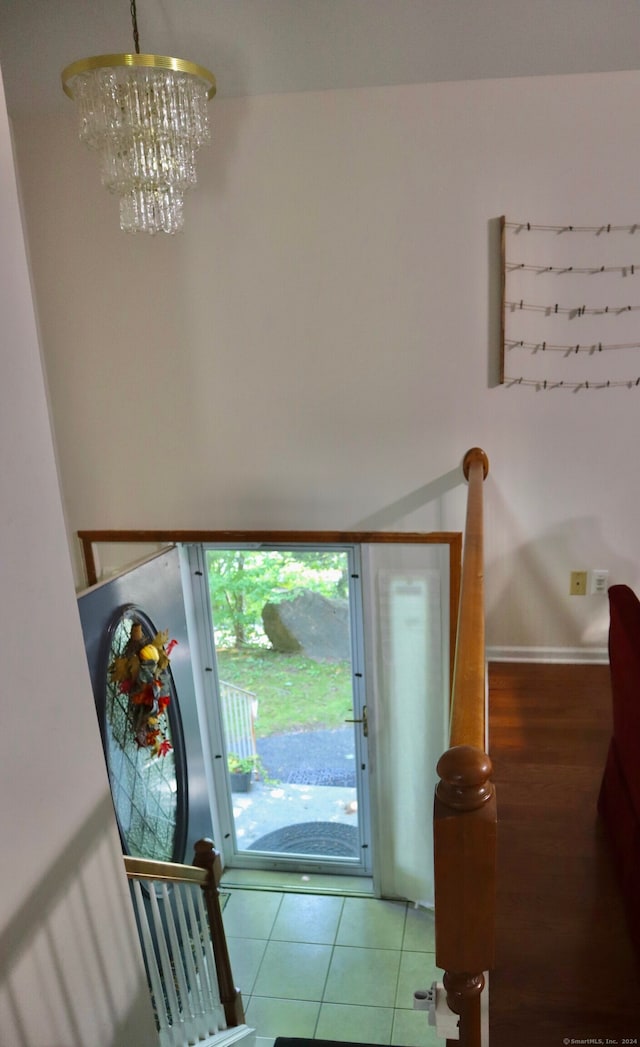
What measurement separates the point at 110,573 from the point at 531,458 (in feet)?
6.75

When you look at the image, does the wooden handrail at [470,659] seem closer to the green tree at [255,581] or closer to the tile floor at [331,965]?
the green tree at [255,581]

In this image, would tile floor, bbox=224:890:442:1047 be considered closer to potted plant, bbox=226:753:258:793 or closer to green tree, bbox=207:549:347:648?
potted plant, bbox=226:753:258:793

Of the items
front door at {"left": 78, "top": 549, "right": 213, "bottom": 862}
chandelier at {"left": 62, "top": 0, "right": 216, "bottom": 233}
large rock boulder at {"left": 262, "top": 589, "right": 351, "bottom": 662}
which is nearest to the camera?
chandelier at {"left": 62, "top": 0, "right": 216, "bottom": 233}

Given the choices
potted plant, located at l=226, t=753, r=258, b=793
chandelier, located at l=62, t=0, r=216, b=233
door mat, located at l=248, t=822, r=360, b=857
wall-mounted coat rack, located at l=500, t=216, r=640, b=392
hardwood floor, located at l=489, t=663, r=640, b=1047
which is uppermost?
chandelier, located at l=62, t=0, r=216, b=233

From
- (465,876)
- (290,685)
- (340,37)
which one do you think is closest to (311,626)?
(290,685)

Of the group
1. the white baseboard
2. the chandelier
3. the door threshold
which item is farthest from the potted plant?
the chandelier

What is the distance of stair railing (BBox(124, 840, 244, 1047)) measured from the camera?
106 inches

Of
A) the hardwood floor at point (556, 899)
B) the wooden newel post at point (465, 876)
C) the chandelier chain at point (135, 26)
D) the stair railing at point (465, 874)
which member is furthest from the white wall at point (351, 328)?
the wooden newel post at point (465, 876)

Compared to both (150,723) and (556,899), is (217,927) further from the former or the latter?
(556,899)

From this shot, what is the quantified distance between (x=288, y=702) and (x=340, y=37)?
3.25m

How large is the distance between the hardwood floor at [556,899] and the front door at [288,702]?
1598 mm

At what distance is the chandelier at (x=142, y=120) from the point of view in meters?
2.20

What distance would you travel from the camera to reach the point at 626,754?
1.66 meters

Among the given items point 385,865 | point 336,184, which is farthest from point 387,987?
A: point 336,184
